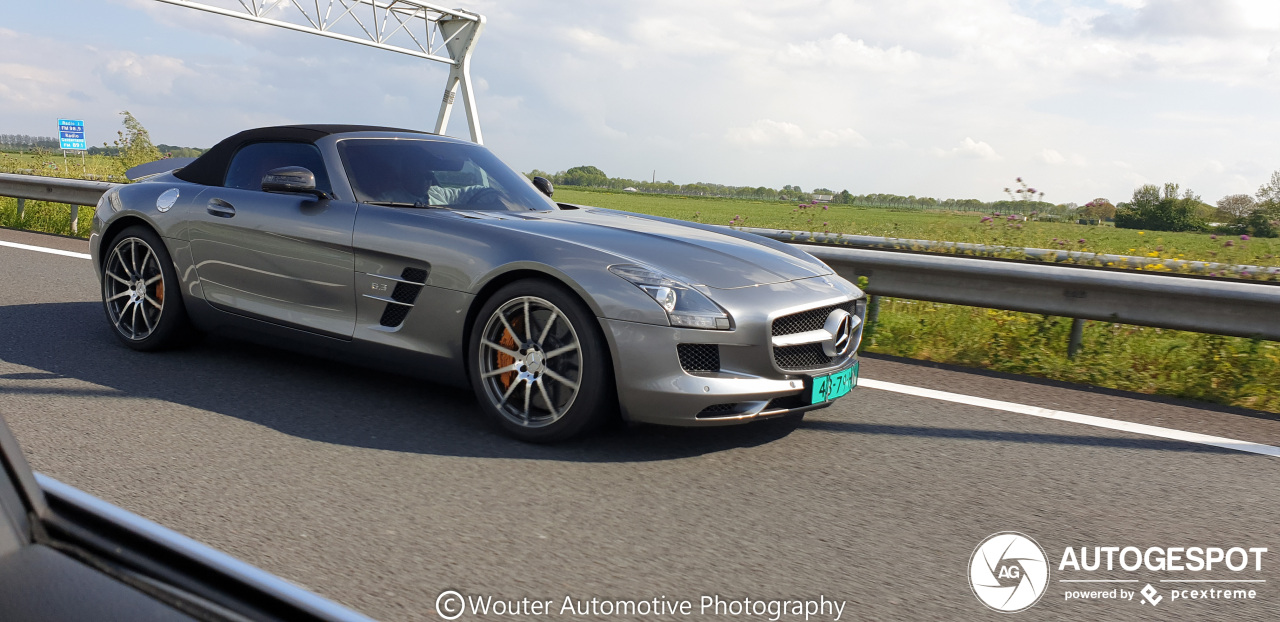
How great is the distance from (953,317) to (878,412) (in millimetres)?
2910

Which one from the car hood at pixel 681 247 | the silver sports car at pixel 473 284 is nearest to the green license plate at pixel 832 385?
the silver sports car at pixel 473 284

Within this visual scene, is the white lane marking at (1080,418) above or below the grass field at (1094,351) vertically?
below

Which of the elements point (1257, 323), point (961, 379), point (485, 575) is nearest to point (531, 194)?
point (961, 379)

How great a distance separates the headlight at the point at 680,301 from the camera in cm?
402

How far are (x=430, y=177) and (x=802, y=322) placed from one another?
2.19 metres

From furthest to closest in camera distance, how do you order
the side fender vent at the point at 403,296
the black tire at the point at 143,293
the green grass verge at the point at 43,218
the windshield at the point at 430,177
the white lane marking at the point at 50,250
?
the green grass verge at the point at 43,218, the white lane marking at the point at 50,250, the black tire at the point at 143,293, the windshield at the point at 430,177, the side fender vent at the point at 403,296

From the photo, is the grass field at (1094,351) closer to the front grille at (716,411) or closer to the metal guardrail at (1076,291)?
the metal guardrail at (1076,291)

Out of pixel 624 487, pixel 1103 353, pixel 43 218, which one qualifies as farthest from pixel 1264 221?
pixel 43 218

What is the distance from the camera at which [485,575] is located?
9.41 ft

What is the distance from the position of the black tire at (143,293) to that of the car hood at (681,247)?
1966 mm

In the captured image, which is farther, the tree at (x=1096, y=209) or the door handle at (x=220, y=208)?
the tree at (x=1096, y=209)

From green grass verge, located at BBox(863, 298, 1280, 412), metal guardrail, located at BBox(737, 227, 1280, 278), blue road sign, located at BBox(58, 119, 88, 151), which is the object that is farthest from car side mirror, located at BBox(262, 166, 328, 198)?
blue road sign, located at BBox(58, 119, 88, 151)

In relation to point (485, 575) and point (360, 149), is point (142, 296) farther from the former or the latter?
point (485, 575)

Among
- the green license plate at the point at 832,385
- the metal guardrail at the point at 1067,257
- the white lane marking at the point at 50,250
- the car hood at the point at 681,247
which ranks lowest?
the white lane marking at the point at 50,250
